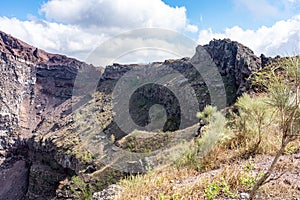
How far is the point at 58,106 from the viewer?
313 ft

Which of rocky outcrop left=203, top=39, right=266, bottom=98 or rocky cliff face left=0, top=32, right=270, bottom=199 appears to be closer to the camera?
rocky outcrop left=203, top=39, right=266, bottom=98

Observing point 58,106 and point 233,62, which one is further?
point 58,106

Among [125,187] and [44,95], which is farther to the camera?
[44,95]

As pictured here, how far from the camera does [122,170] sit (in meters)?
35.1

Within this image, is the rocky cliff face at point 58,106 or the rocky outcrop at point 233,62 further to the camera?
the rocky cliff face at point 58,106

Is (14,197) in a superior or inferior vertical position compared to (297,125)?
inferior

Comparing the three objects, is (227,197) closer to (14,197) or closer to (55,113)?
(14,197)

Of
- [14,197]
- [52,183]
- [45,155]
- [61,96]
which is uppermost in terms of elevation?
[61,96]

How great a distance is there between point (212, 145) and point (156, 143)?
32741mm

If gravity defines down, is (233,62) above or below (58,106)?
above

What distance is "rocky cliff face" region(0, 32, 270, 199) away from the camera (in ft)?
156

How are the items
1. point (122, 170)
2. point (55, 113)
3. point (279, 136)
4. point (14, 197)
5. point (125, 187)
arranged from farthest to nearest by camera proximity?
point (55, 113), point (14, 197), point (122, 170), point (279, 136), point (125, 187)

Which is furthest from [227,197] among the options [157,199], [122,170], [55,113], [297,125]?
[55,113]

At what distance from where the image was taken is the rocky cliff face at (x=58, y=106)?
4747cm
